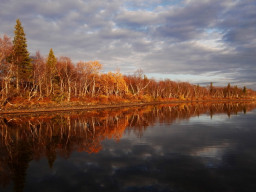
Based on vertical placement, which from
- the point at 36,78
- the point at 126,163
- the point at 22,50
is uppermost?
the point at 22,50

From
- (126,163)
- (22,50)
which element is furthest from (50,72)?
(126,163)

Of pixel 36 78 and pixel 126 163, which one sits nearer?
pixel 126 163

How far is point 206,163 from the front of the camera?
10.4 meters

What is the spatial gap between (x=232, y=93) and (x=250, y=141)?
161 metres

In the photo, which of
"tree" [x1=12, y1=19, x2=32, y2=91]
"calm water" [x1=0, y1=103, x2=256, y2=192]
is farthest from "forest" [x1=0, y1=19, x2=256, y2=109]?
"calm water" [x1=0, y1=103, x2=256, y2=192]

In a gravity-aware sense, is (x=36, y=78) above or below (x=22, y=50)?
below

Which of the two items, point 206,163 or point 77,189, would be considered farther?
point 206,163

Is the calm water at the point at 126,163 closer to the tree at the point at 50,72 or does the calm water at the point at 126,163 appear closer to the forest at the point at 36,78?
the forest at the point at 36,78

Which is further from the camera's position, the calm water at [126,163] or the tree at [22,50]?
the tree at [22,50]

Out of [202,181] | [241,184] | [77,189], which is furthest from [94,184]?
[241,184]

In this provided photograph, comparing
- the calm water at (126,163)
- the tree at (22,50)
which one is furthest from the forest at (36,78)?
the calm water at (126,163)

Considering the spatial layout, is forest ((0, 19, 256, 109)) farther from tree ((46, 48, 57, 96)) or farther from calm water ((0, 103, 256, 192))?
calm water ((0, 103, 256, 192))

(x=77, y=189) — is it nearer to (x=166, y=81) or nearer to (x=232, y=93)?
(x=166, y=81)

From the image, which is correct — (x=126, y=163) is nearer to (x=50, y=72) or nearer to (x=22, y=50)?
(x=50, y=72)
